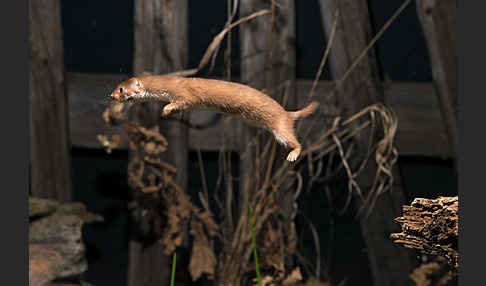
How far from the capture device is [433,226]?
77 cm

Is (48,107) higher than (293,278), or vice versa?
(48,107)

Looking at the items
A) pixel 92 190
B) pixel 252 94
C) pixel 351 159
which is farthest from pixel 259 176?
pixel 252 94

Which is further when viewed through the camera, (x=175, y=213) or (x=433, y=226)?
(x=175, y=213)

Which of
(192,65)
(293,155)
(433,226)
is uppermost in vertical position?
(192,65)

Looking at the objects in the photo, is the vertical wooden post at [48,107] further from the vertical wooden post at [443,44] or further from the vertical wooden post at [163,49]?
the vertical wooden post at [443,44]

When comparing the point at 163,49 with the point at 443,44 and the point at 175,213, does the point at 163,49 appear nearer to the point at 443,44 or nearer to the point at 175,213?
the point at 175,213

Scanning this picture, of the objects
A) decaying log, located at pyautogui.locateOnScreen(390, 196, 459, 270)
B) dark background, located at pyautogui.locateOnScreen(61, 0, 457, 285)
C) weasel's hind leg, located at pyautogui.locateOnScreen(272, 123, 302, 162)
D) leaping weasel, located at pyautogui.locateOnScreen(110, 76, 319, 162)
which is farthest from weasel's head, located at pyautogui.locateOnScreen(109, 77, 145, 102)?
dark background, located at pyautogui.locateOnScreen(61, 0, 457, 285)

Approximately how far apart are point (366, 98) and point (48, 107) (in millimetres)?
953

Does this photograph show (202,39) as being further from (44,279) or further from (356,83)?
(44,279)

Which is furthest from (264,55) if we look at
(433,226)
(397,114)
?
(433,226)

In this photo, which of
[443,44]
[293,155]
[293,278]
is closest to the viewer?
[293,155]

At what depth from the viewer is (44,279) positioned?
1.17 m

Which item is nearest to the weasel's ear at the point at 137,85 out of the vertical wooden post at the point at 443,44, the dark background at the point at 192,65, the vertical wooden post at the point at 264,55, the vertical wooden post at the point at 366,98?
the dark background at the point at 192,65

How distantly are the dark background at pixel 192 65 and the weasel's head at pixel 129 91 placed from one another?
0.60 metres
